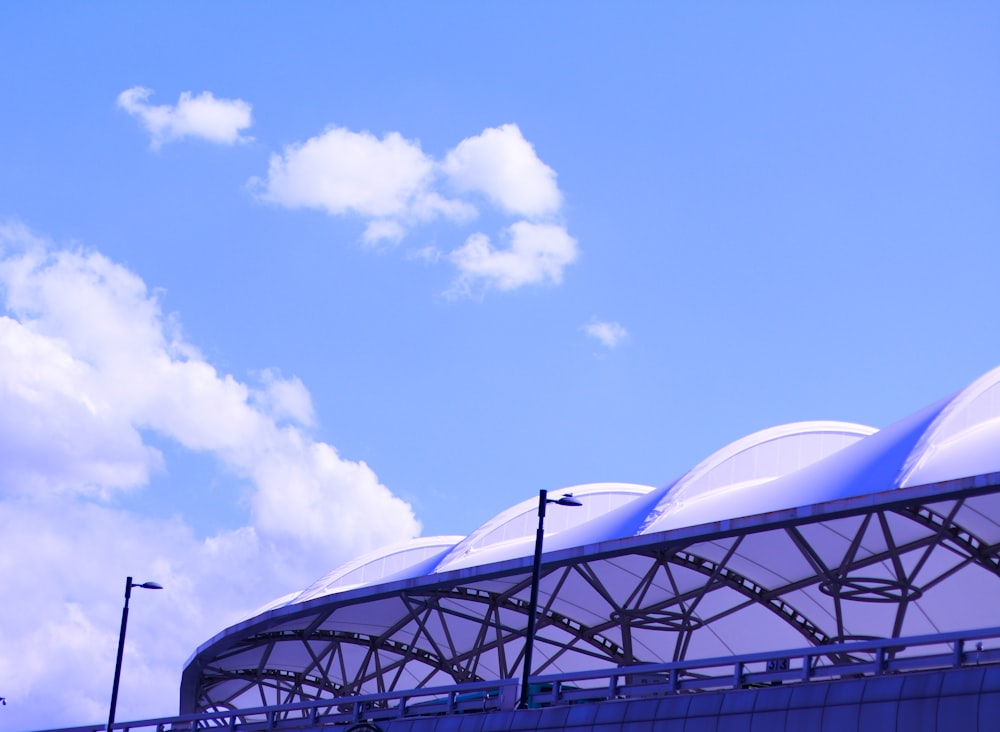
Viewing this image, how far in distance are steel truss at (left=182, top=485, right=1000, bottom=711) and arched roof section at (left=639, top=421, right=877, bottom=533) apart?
120cm

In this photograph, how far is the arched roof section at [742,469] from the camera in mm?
41094

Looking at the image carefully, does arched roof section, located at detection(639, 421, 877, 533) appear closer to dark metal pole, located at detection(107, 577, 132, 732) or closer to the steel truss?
the steel truss

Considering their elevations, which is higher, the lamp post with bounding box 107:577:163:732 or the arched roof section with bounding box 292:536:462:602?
the arched roof section with bounding box 292:536:462:602

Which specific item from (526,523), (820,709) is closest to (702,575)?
(526,523)

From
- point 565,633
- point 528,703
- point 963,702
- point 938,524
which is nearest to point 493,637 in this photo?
point 565,633

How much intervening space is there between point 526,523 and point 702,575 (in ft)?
35.0

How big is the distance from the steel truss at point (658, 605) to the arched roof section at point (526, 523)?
6.25 ft

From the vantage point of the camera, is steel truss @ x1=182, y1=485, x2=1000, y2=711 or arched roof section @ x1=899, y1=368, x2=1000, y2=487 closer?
arched roof section @ x1=899, y1=368, x2=1000, y2=487

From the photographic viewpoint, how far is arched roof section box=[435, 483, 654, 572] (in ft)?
164

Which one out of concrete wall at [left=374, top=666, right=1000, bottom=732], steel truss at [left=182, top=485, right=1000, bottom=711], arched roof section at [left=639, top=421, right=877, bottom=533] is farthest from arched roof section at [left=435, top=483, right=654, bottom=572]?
concrete wall at [left=374, top=666, right=1000, bottom=732]

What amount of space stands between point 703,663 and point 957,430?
1553 centimetres

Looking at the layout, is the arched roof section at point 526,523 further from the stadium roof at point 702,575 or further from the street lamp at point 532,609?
the street lamp at point 532,609

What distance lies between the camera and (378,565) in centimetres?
6128

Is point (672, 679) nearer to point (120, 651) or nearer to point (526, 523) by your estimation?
point (120, 651)
